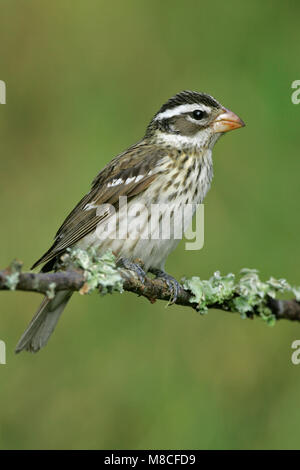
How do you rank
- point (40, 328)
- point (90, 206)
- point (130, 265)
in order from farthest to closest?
point (90, 206)
point (40, 328)
point (130, 265)

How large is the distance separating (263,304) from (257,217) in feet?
6.99

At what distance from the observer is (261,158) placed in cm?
554

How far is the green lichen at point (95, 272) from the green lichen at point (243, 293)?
20.1 inches

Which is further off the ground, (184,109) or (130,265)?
(184,109)

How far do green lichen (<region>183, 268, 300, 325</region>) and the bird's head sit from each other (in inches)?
53.7

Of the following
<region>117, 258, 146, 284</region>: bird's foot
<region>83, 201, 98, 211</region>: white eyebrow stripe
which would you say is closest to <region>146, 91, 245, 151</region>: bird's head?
<region>83, 201, 98, 211</region>: white eyebrow stripe

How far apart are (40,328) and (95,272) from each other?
62.0 inches

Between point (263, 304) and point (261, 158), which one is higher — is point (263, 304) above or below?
below

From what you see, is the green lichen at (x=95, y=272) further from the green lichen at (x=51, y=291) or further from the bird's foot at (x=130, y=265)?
the bird's foot at (x=130, y=265)

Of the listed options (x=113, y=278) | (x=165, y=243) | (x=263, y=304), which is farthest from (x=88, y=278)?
(x=165, y=243)

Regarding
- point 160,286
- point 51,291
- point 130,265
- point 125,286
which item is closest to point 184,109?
point 130,265

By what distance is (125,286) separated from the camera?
11.1 feet

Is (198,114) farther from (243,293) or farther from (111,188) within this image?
(243,293)

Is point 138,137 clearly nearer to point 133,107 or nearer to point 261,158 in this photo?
point 133,107
